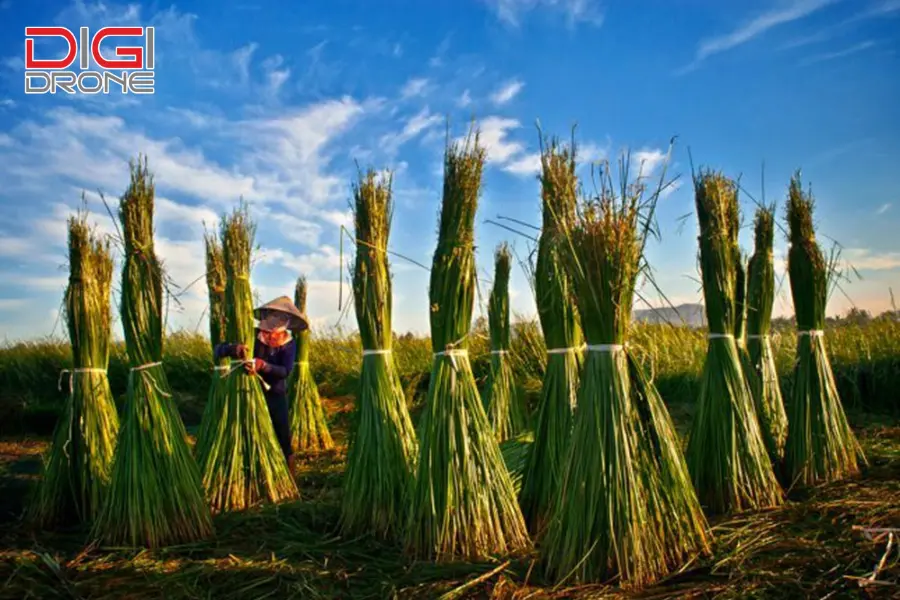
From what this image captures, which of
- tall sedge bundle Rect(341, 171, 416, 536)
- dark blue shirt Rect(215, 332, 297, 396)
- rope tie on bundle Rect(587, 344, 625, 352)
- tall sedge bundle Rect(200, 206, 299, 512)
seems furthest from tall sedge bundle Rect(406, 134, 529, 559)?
dark blue shirt Rect(215, 332, 297, 396)

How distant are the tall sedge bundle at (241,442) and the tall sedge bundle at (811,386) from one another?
3.63 m

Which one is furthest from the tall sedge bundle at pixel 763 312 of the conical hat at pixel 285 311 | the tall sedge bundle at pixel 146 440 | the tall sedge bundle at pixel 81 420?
the tall sedge bundle at pixel 81 420

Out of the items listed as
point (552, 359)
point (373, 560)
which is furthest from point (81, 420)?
point (552, 359)

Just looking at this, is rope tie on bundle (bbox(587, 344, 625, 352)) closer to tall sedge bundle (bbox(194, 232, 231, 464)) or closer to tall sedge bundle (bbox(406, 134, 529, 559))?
tall sedge bundle (bbox(406, 134, 529, 559))

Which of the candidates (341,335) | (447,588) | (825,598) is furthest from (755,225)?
(341,335)

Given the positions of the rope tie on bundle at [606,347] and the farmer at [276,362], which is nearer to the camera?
the rope tie on bundle at [606,347]

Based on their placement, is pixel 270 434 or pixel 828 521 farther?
pixel 270 434

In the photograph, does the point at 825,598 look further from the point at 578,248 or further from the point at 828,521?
the point at 578,248

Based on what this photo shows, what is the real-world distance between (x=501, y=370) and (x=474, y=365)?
323cm

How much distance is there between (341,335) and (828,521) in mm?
9715

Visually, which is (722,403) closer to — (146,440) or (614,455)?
(614,455)

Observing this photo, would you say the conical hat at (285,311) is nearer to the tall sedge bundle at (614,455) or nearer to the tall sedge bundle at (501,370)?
the tall sedge bundle at (501,370)

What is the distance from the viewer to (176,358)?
483 inches

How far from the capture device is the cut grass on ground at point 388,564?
3145mm
